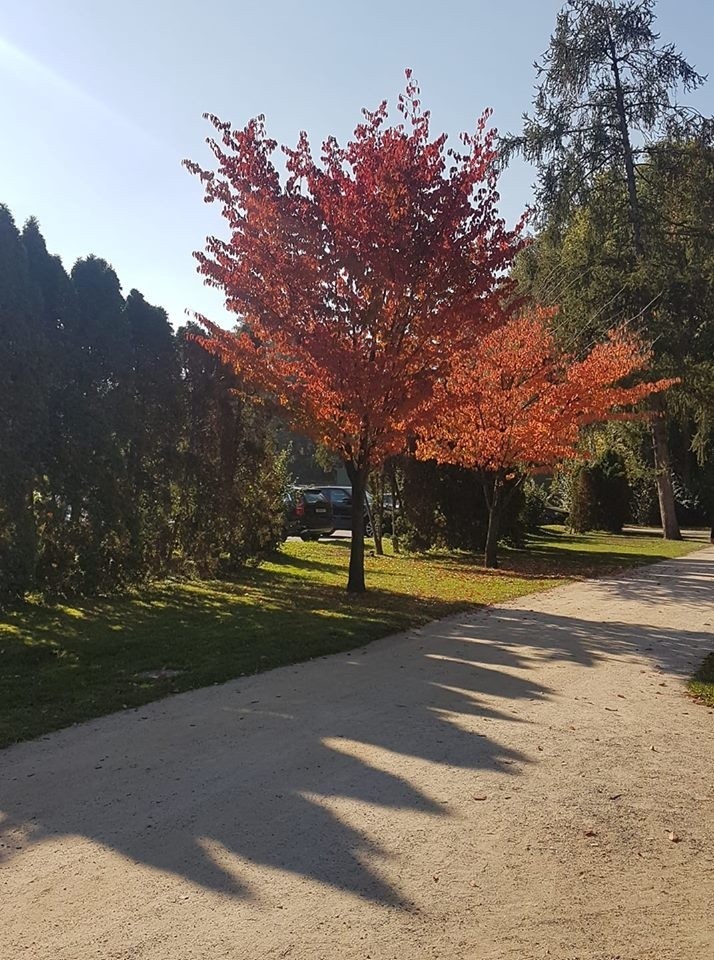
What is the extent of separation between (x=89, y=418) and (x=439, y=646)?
549 centimetres

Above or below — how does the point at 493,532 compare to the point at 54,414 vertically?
below

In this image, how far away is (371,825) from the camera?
3.45 meters

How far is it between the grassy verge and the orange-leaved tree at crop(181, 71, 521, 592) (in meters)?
5.39

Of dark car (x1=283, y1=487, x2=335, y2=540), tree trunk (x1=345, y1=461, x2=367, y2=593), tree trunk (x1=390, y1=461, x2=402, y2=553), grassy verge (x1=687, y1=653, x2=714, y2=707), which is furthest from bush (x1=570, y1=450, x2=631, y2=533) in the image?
grassy verge (x1=687, y1=653, x2=714, y2=707)

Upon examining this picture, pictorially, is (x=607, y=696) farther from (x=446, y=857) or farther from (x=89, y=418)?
(x=89, y=418)

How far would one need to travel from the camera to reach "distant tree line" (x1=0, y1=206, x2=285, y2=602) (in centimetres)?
877

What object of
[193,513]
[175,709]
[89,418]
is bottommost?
[175,709]

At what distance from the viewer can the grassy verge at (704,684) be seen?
18.8 feet

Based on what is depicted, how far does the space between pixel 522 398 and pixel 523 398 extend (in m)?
0.02

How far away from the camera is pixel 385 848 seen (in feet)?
10.5

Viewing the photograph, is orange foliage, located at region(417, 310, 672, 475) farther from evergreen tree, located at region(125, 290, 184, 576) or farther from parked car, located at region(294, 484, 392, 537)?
parked car, located at region(294, 484, 392, 537)

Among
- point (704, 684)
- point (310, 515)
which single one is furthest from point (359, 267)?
point (310, 515)

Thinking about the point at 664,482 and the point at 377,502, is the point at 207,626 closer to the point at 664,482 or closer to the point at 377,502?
the point at 377,502

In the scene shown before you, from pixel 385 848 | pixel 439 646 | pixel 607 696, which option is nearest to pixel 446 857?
pixel 385 848
